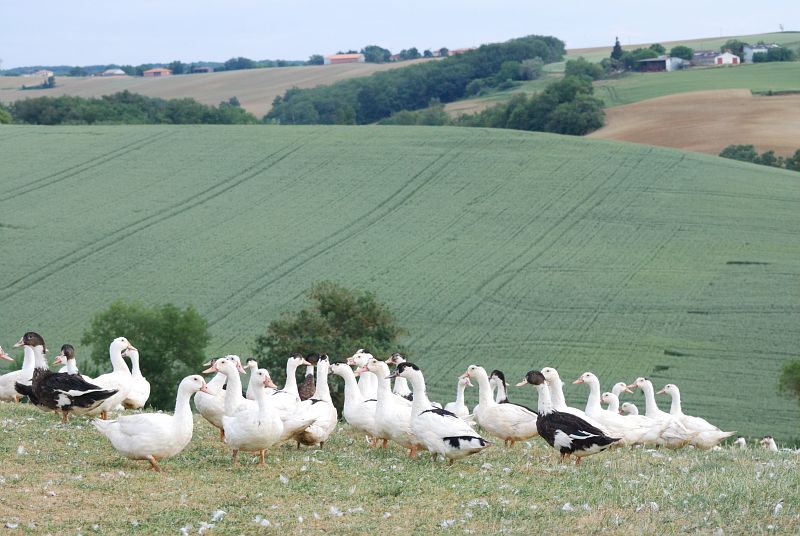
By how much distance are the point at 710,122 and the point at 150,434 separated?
86.9 meters

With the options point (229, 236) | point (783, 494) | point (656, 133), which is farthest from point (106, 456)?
point (656, 133)

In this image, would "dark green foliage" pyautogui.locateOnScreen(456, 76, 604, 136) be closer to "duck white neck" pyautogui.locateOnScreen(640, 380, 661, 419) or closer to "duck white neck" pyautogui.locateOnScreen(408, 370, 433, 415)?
"duck white neck" pyautogui.locateOnScreen(640, 380, 661, 419)

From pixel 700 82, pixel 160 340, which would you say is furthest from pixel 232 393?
pixel 700 82

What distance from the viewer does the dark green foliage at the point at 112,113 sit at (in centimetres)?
12175

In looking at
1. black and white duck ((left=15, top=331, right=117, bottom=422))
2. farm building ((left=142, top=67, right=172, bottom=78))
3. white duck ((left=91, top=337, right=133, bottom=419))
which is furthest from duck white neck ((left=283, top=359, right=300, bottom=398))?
farm building ((left=142, top=67, right=172, bottom=78))

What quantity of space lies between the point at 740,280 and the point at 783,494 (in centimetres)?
4355

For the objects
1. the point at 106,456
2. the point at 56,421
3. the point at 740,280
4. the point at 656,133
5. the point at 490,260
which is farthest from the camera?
the point at 656,133

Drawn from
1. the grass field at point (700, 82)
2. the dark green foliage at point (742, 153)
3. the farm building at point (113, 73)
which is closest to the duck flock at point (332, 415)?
the dark green foliage at point (742, 153)

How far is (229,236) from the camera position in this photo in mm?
65938

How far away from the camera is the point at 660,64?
140 metres

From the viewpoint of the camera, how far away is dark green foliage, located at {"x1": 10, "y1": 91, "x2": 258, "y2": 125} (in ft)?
399

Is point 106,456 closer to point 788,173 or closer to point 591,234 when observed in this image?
point 591,234

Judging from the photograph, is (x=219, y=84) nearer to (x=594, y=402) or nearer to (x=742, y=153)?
(x=742, y=153)

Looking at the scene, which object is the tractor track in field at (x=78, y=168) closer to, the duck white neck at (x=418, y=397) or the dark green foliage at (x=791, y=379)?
the dark green foliage at (x=791, y=379)
